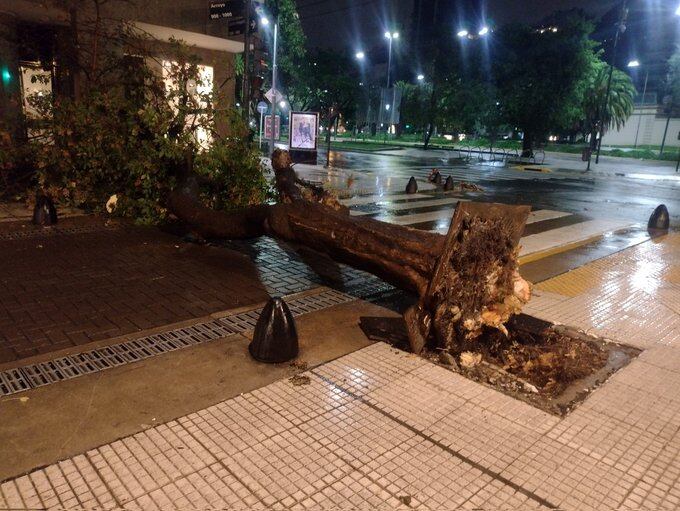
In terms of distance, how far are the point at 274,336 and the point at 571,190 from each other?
16393 millimetres

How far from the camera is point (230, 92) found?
14.8 meters

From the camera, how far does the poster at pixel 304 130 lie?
19.9 m

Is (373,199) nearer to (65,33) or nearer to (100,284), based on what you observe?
(65,33)

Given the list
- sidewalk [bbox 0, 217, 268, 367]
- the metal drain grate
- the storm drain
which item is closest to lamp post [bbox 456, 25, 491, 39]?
the metal drain grate

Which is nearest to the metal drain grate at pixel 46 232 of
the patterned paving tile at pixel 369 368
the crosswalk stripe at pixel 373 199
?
the crosswalk stripe at pixel 373 199

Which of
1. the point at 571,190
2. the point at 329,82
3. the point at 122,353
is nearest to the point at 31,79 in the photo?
the point at 122,353

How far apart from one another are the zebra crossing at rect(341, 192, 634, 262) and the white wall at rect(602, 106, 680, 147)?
48480 millimetres

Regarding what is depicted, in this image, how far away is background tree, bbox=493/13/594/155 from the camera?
30594 millimetres

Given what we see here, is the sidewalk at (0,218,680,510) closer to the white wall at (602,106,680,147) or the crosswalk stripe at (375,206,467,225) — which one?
the crosswalk stripe at (375,206,467,225)

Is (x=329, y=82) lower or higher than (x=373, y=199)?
higher

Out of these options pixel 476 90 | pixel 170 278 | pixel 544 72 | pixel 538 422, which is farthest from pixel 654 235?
pixel 476 90

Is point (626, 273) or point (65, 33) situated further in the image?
point (65, 33)

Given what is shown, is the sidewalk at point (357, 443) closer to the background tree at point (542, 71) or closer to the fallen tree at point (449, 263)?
the fallen tree at point (449, 263)

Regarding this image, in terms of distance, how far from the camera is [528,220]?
1120cm
